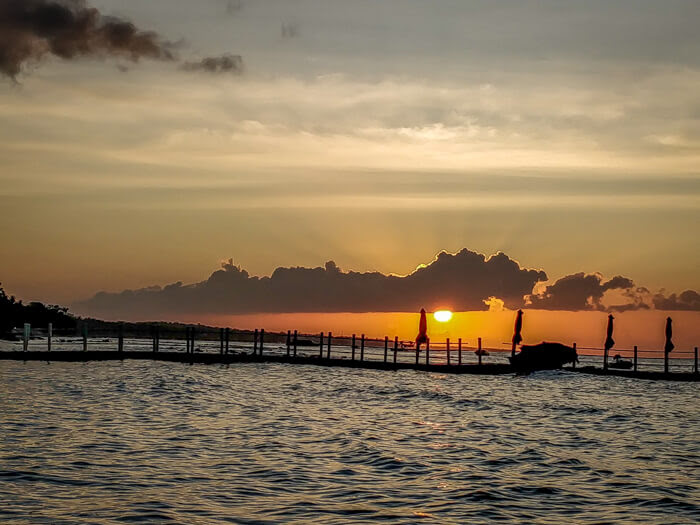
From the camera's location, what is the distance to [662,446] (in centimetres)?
2408

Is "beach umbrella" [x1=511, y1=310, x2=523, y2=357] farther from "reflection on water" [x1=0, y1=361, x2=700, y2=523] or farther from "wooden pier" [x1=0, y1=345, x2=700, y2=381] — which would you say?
"reflection on water" [x1=0, y1=361, x2=700, y2=523]

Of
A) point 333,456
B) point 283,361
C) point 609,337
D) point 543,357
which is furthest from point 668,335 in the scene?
point 333,456

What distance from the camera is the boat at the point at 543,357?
5978 centimetres

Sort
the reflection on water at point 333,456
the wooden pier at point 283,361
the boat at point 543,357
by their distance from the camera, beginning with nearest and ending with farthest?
the reflection on water at point 333,456, the wooden pier at point 283,361, the boat at point 543,357

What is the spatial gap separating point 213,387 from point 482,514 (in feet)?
93.1

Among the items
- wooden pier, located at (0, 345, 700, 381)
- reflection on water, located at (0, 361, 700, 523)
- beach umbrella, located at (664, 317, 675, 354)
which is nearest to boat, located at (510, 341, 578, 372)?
wooden pier, located at (0, 345, 700, 381)

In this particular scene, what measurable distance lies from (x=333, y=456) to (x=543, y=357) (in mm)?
42548

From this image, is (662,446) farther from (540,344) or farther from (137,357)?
(137,357)

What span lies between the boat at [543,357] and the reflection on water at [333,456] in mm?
19050

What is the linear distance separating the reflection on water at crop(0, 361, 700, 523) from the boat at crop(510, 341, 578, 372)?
750 inches

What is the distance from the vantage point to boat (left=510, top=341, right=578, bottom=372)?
5978 cm

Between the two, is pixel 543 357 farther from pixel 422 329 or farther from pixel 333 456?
pixel 333 456

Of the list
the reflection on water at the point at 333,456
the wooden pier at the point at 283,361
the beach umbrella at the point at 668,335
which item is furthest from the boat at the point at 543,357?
the reflection on water at the point at 333,456

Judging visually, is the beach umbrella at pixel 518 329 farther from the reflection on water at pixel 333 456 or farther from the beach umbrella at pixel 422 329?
the reflection on water at pixel 333 456
